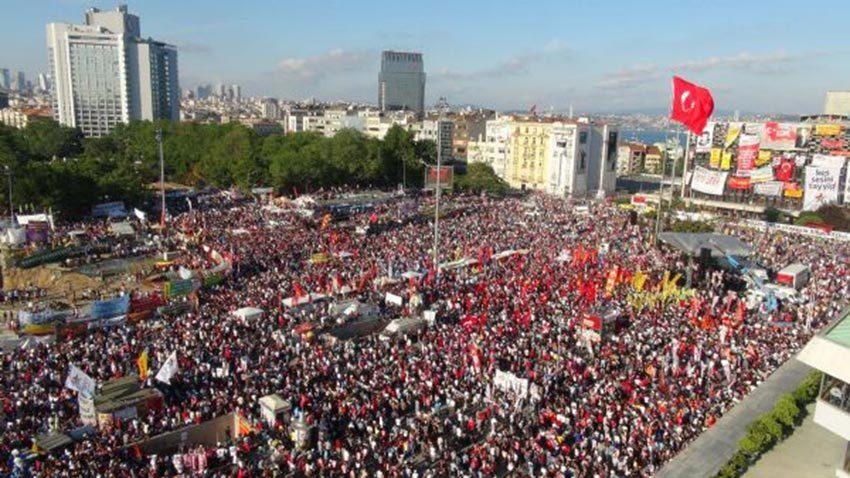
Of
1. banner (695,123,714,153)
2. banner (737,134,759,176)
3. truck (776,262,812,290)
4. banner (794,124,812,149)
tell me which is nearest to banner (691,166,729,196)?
banner (737,134,759,176)

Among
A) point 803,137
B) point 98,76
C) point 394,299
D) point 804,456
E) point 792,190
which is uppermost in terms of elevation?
point 98,76

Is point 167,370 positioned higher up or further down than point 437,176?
further down

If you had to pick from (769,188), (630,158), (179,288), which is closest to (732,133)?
(769,188)

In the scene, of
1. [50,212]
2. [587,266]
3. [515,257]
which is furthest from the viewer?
[50,212]

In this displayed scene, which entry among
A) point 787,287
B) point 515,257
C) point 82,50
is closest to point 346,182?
point 515,257

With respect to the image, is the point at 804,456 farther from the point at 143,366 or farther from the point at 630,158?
the point at 630,158

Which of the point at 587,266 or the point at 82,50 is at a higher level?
the point at 82,50

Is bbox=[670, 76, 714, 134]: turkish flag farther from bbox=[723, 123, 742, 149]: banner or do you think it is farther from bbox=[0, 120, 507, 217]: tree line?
bbox=[0, 120, 507, 217]: tree line

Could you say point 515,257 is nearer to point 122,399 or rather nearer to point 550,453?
point 550,453
